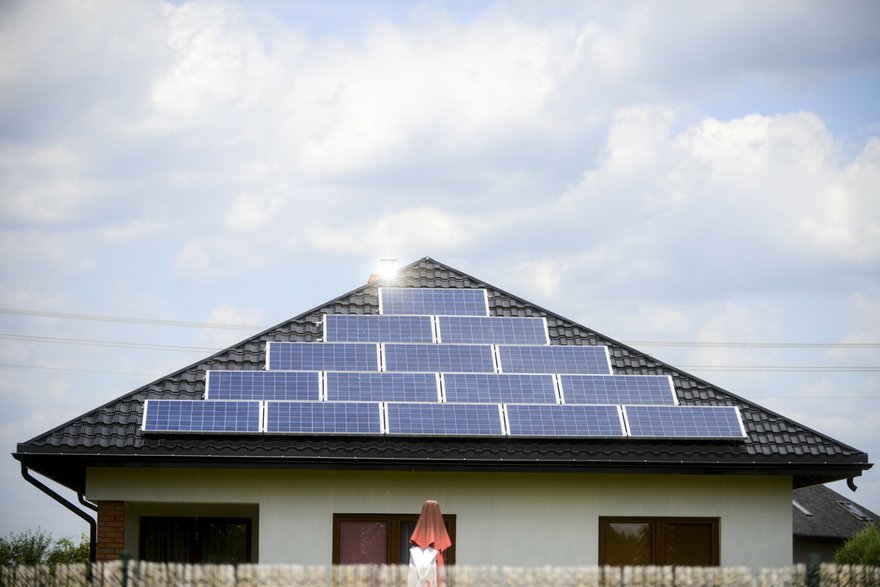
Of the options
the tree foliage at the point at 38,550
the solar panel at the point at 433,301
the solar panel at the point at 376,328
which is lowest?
the tree foliage at the point at 38,550

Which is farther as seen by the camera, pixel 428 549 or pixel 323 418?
pixel 323 418

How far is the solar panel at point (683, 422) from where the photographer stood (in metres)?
17.0

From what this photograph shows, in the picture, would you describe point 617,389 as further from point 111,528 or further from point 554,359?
point 111,528

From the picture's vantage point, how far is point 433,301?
1986 cm

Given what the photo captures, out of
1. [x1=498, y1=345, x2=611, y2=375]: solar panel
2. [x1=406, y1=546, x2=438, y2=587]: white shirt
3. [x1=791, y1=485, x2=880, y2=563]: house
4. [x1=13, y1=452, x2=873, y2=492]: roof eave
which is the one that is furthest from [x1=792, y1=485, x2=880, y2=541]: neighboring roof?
[x1=406, y1=546, x2=438, y2=587]: white shirt

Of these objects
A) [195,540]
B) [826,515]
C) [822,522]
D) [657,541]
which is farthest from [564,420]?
[826,515]

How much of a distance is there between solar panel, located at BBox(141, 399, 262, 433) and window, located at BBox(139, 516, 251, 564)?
335cm

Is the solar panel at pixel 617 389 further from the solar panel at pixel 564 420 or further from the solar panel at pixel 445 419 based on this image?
the solar panel at pixel 445 419

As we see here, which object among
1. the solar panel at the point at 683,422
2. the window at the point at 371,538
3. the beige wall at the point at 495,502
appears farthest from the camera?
the solar panel at the point at 683,422

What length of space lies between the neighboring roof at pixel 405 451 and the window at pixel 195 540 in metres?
1.71

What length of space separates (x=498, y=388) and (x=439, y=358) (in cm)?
118

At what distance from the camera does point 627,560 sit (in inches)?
662

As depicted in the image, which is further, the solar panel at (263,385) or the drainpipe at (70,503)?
the solar panel at (263,385)

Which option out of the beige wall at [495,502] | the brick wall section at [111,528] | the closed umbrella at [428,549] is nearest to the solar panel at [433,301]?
the beige wall at [495,502]
